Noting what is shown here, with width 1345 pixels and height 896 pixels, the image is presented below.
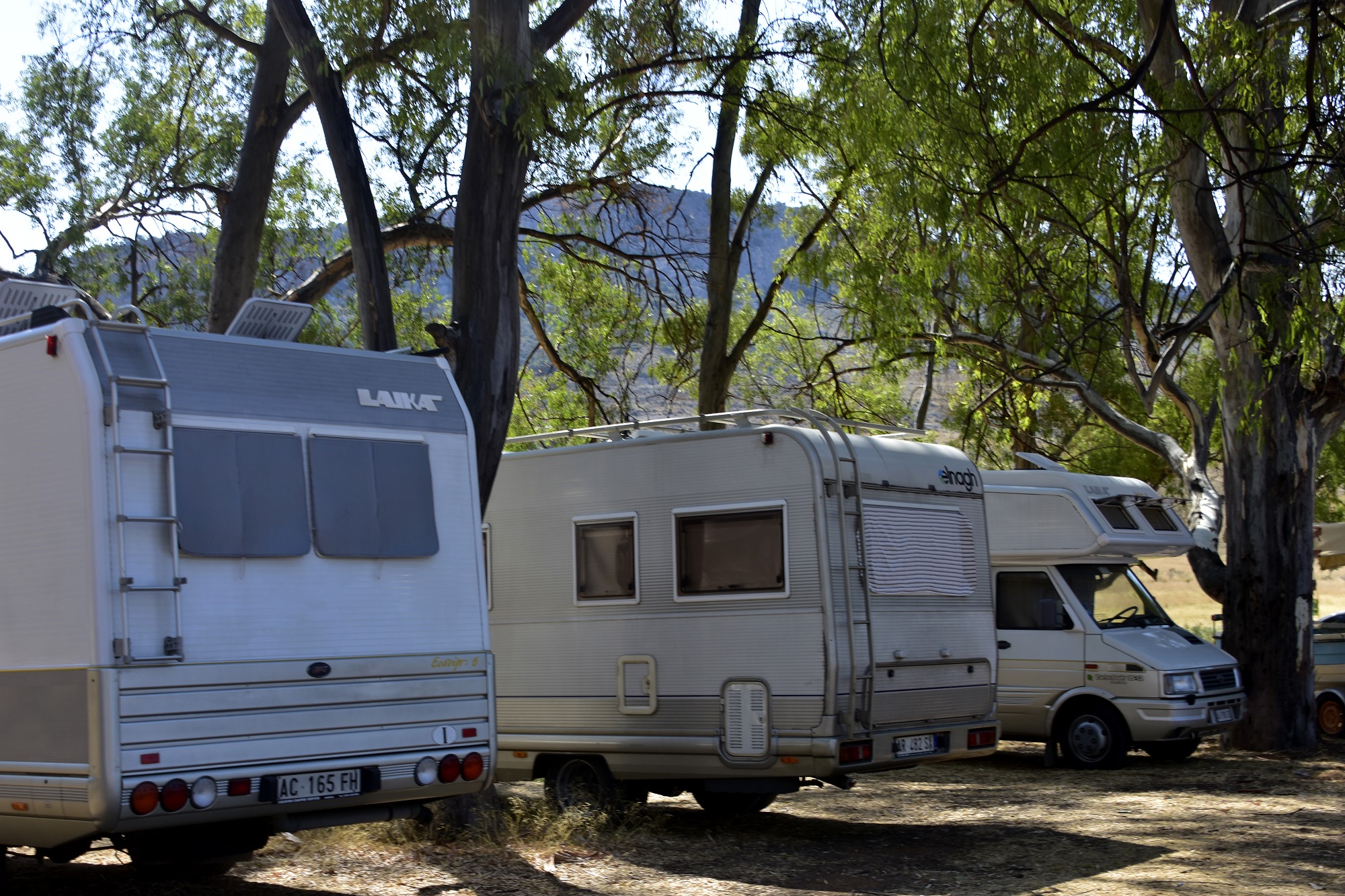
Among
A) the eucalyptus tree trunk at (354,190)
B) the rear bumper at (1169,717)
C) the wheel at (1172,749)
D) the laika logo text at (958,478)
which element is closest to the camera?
the eucalyptus tree trunk at (354,190)

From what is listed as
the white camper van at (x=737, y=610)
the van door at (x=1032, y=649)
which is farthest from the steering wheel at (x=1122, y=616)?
the white camper van at (x=737, y=610)

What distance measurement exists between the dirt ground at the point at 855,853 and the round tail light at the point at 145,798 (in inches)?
72.3

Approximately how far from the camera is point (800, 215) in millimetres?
20531

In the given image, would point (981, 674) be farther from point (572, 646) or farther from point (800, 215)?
point (800, 215)

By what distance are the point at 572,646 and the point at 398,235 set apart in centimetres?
440

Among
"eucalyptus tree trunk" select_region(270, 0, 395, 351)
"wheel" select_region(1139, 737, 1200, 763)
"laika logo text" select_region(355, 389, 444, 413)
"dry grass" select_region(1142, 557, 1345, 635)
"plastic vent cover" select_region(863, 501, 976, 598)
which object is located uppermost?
"eucalyptus tree trunk" select_region(270, 0, 395, 351)

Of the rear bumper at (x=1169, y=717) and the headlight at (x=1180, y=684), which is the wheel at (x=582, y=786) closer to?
the rear bumper at (x=1169, y=717)

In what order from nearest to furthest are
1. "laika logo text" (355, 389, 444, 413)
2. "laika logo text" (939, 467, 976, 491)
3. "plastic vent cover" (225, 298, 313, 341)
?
"laika logo text" (355, 389, 444, 413) < "plastic vent cover" (225, 298, 313, 341) < "laika logo text" (939, 467, 976, 491)

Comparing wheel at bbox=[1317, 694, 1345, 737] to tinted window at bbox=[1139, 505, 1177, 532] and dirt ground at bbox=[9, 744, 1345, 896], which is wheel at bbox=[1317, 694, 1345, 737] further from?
dirt ground at bbox=[9, 744, 1345, 896]

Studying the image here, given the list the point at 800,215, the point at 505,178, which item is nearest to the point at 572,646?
the point at 505,178

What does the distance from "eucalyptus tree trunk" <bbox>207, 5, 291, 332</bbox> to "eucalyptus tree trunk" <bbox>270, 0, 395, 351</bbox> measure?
254 centimetres

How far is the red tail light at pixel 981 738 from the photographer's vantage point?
32.4ft

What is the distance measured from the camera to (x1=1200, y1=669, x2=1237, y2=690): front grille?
1345 cm

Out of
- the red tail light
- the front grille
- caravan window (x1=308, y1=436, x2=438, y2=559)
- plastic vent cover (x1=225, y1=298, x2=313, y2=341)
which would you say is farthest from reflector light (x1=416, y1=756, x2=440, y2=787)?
the front grille
